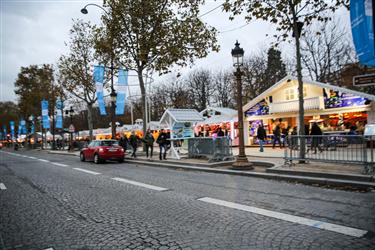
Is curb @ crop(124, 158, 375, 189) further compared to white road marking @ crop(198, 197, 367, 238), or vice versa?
curb @ crop(124, 158, 375, 189)

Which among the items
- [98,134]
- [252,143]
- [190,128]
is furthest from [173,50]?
[98,134]

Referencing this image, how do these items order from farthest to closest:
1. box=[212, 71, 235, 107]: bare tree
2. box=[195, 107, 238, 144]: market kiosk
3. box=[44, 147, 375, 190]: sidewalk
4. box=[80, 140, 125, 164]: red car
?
box=[212, 71, 235, 107]: bare tree
box=[195, 107, 238, 144]: market kiosk
box=[80, 140, 125, 164]: red car
box=[44, 147, 375, 190]: sidewalk

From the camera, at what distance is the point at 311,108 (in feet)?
72.8

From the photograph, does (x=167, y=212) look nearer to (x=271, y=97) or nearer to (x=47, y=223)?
(x=47, y=223)

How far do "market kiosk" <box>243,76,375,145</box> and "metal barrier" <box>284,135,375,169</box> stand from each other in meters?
6.62

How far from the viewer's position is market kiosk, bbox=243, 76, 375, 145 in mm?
20011

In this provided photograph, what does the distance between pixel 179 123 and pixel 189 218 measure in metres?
12.3

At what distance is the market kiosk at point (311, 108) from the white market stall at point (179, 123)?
6.59 metres

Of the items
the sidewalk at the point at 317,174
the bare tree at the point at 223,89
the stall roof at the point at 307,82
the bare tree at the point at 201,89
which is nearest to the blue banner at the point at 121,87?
the stall roof at the point at 307,82

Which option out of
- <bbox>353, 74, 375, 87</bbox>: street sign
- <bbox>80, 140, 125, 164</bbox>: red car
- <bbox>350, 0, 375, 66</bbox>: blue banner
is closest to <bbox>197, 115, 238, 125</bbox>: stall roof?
<bbox>80, 140, 125, 164</bbox>: red car

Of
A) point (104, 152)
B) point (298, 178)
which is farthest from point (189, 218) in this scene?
point (104, 152)

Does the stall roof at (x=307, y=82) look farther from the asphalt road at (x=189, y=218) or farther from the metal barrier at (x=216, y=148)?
the asphalt road at (x=189, y=218)

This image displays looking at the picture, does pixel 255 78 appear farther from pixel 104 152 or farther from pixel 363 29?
pixel 363 29

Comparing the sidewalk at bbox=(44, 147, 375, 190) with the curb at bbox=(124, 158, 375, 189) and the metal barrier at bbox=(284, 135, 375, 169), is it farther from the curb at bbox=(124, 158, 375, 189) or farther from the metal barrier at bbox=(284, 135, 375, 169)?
the metal barrier at bbox=(284, 135, 375, 169)
